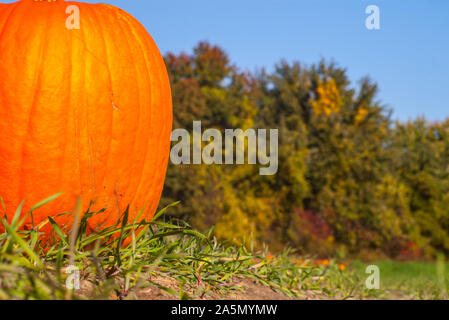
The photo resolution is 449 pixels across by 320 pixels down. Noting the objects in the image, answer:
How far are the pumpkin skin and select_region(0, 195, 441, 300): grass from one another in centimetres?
17

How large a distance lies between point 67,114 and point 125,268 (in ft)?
3.20

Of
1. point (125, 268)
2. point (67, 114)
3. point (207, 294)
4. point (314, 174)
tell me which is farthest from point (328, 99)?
point (125, 268)

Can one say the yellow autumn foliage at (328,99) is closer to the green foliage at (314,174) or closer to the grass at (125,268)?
the green foliage at (314,174)

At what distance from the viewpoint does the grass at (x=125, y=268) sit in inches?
65.6

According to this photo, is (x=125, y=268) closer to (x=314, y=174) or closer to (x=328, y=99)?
(x=314, y=174)

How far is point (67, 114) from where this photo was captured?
8.16ft

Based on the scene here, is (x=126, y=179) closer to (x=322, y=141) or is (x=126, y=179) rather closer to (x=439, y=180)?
(x=322, y=141)

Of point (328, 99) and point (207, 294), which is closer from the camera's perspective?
point (207, 294)

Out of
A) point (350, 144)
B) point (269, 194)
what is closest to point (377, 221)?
point (350, 144)

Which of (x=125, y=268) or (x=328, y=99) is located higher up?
(x=328, y=99)

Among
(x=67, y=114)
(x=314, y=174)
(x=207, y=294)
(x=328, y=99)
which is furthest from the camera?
(x=328, y=99)

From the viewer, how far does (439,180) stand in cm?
1861

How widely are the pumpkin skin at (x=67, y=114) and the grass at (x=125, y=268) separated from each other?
0.55ft

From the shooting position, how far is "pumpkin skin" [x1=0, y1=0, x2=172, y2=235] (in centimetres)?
246
